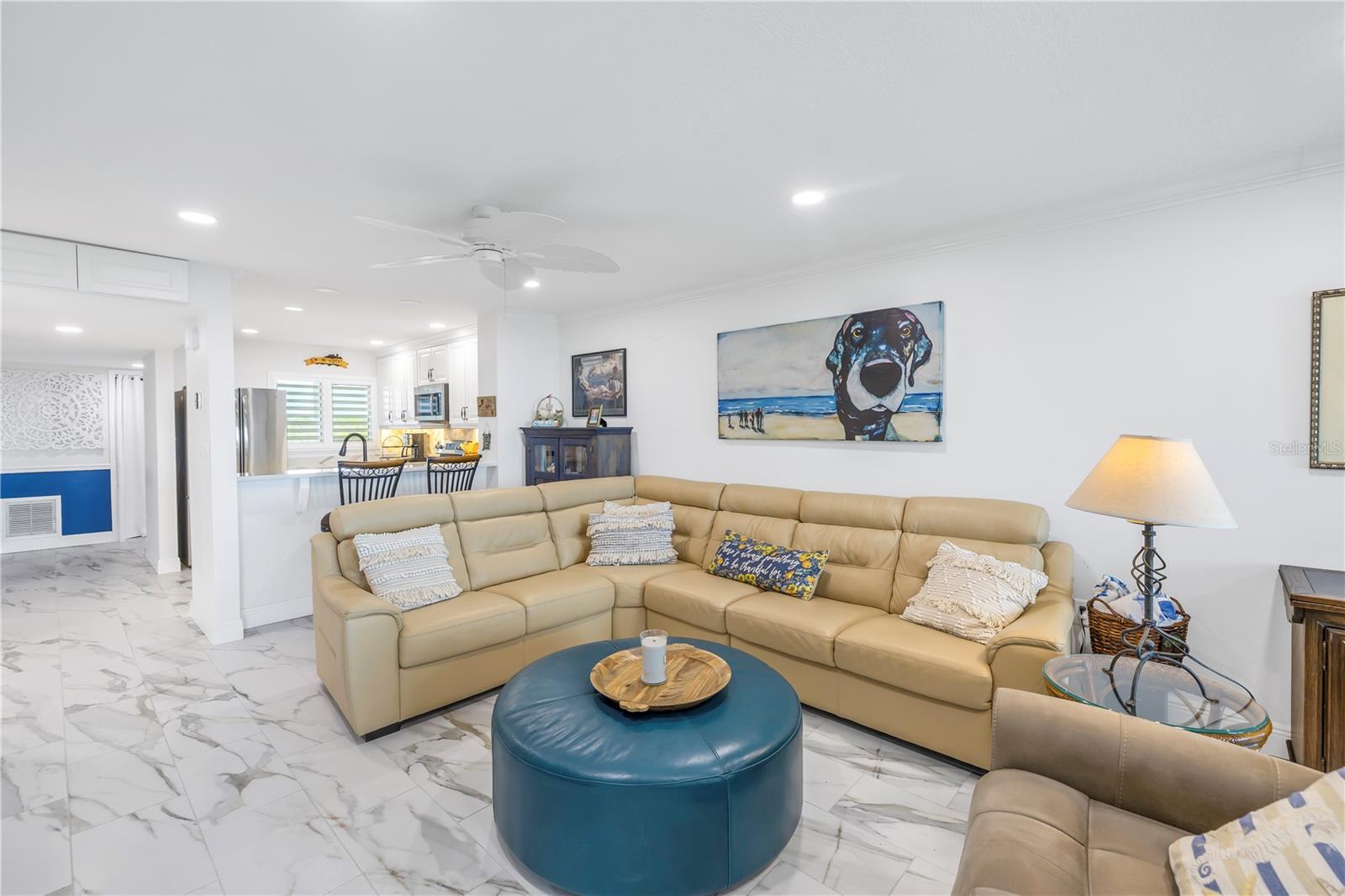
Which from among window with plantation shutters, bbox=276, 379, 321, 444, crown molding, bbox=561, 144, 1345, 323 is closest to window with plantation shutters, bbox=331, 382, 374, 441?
window with plantation shutters, bbox=276, 379, 321, 444

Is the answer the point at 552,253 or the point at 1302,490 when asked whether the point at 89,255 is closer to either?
the point at 552,253

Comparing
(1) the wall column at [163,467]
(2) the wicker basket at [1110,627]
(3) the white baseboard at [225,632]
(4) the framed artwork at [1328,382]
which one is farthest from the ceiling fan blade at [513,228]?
(1) the wall column at [163,467]

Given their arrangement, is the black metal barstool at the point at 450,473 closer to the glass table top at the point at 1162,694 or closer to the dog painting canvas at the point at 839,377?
the dog painting canvas at the point at 839,377

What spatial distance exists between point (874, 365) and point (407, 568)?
2987 mm

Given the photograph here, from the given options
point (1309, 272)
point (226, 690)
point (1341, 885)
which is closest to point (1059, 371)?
point (1309, 272)

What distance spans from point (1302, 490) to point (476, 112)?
3.60m

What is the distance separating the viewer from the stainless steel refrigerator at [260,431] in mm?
4328

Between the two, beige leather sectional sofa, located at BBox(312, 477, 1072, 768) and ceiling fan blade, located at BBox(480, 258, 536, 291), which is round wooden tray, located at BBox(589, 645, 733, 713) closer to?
beige leather sectional sofa, located at BBox(312, 477, 1072, 768)

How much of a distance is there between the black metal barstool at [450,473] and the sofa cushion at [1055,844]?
4.06 metres

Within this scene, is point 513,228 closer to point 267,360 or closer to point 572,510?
point 572,510

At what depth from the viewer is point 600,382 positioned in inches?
216

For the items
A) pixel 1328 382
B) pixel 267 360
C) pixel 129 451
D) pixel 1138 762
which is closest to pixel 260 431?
pixel 267 360

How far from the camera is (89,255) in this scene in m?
3.34

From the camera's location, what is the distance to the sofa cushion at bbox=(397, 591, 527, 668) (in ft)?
9.10
